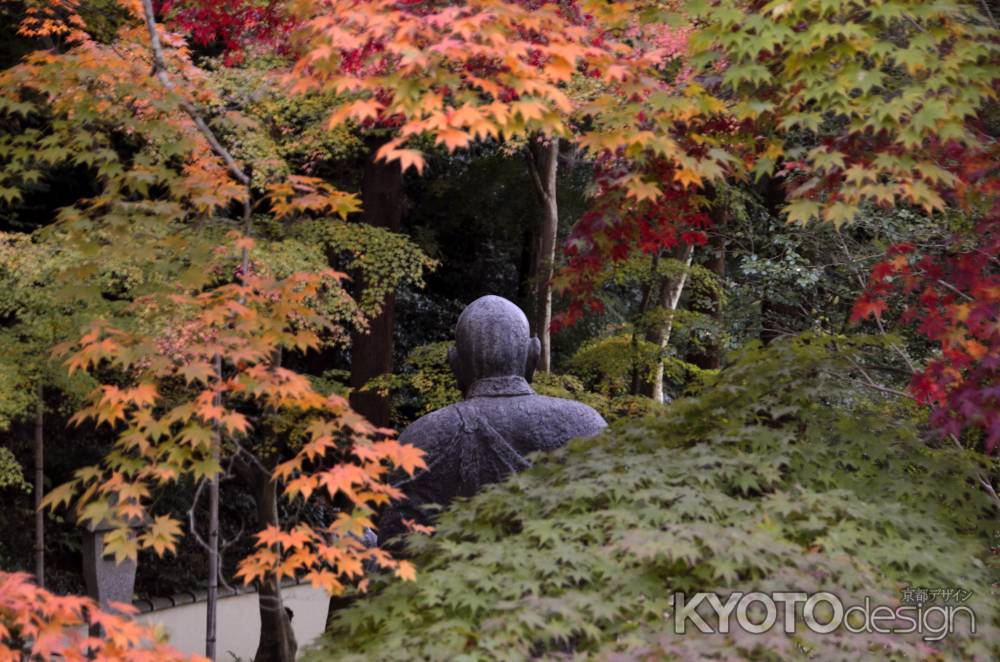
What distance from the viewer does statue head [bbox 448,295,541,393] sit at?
5430mm

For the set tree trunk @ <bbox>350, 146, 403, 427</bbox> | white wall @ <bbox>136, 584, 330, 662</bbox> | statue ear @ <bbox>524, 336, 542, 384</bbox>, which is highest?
statue ear @ <bbox>524, 336, 542, 384</bbox>

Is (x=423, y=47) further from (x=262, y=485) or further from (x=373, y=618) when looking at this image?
(x=262, y=485)

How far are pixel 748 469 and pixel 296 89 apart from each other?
2332mm

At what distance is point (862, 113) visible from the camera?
167 inches

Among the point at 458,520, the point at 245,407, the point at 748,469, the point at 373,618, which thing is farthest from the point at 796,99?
the point at 245,407

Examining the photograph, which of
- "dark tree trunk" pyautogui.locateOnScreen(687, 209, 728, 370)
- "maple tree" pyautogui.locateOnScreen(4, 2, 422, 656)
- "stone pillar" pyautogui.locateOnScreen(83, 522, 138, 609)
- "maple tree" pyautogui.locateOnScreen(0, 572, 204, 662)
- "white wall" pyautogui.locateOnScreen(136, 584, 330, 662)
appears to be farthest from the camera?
"dark tree trunk" pyautogui.locateOnScreen(687, 209, 728, 370)

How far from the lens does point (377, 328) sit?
12297 millimetres

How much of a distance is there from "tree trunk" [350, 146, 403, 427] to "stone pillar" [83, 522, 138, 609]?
513cm

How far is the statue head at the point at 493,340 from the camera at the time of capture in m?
5.43

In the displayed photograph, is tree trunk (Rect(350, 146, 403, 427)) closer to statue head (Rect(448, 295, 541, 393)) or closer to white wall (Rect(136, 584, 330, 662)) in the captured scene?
white wall (Rect(136, 584, 330, 662))

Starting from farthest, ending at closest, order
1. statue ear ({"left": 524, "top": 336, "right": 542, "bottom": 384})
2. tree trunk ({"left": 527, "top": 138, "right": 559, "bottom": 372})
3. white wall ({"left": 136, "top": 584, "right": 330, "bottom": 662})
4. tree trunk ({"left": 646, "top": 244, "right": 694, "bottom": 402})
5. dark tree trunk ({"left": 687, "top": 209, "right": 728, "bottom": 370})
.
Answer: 1. dark tree trunk ({"left": 687, "top": 209, "right": 728, "bottom": 370})
2. tree trunk ({"left": 527, "top": 138, "right": 559, "bottom": 372})
3. tree trunk ({"left": 646, "top": 244, "right": 694, "bottom": 402})
4. white wall ({"left": 136, "top": 584, "right": 330, "bottom": 662})
5. statue ear ({"left": 524, "top": 336, "right": 542, "bottom": 384})

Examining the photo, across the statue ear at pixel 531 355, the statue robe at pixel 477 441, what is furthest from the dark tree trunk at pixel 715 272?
the statue robe at pixel 477 441

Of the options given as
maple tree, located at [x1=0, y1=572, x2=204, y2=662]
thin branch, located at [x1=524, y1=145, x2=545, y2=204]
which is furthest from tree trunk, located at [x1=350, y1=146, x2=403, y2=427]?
maple tree, located at [x1=0, y1=572, x2=204, y2=662]

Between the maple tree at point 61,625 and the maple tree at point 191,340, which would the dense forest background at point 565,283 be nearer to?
the maple tree at point 191,340
